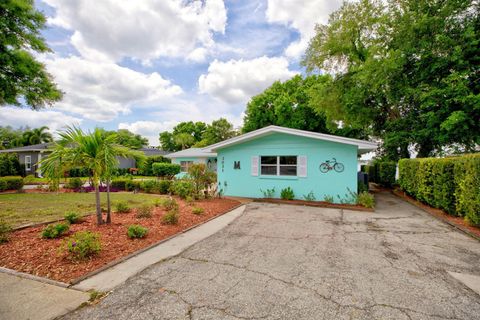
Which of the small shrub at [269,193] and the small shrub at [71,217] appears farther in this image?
the small shrub at [269,193]

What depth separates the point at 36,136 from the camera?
117 ft

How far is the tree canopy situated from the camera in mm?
9977

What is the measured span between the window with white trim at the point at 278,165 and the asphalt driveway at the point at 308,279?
4.99 m

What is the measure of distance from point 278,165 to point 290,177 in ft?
2.86

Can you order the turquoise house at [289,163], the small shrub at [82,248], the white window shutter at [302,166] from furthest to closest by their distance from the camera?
1. the white window shutter at [302,166]
2. the turquoise house at [289,163]
3. the small shrub at [82,248]

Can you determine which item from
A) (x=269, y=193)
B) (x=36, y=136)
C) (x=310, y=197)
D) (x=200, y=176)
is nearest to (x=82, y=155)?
(x=200, y=176)

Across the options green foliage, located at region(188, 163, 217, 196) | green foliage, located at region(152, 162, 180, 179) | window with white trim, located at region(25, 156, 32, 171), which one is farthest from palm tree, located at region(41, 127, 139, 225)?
window with white trim, located at region(25, 156, 32, 171)

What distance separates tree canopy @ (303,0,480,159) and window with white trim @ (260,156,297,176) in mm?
7466

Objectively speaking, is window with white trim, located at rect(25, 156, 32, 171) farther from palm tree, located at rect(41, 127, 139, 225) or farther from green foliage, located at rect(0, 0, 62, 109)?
palm tree, located at rect(41, 127, 139, 225)

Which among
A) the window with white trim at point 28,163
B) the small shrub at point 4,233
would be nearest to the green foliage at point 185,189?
the small shrub at point 4,233

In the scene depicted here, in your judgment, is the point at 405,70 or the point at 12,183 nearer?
the point at 405,70

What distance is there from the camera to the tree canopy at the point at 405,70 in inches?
393

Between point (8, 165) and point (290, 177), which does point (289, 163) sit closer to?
point (290, 177)

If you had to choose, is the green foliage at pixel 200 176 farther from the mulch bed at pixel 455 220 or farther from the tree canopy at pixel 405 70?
the tree canopy at pixel 405 70
